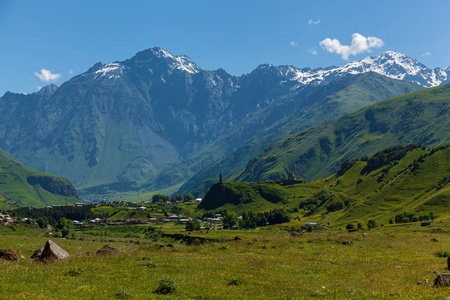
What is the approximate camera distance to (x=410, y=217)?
171 metres

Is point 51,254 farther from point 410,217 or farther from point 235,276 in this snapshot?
point 410,217

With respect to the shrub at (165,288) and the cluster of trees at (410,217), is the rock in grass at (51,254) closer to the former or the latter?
the shrub at (165,288)

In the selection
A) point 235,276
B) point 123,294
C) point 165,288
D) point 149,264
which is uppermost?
point 123,294

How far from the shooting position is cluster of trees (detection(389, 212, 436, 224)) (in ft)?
540

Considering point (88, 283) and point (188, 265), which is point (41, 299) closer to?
point (88, 283)

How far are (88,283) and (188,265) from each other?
1088 centimetres

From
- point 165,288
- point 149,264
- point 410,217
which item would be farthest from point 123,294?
point 410,217

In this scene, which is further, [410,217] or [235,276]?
[410,217]

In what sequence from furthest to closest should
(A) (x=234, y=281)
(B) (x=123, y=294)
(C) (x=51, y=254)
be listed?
(C) (x=51, y=254), (A) (x=234, y=281), (B) (x=123, y=294)

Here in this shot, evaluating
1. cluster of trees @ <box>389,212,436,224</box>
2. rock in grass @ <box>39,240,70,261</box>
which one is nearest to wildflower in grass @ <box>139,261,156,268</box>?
rock in grass @ <box>39,240,70,261</box>

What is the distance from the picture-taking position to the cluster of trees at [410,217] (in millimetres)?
164462

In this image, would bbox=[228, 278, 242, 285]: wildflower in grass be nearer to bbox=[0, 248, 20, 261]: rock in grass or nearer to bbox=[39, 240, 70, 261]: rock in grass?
bbox=[39, 240, 70, 261]: rock in grass

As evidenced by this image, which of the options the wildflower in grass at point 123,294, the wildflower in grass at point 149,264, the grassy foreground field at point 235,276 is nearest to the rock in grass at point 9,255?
the grassy foreground field at point 235,276

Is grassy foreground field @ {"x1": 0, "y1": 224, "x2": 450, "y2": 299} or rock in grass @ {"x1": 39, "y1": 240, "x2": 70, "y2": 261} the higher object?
rock in grass @ {"x1": 39, "y1": 240, "x2": 70, "y2": 261}
